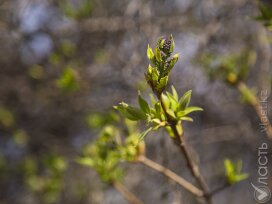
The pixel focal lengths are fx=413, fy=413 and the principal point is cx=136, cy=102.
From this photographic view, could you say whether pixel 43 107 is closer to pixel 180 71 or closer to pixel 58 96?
pixel 58 96

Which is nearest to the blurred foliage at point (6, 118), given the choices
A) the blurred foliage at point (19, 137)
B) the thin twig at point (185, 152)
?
the blurred foliage at point (19, 137)

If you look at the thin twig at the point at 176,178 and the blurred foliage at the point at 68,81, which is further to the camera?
the blurred foliage at the point at 68,81

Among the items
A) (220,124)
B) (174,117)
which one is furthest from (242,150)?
(174,117)

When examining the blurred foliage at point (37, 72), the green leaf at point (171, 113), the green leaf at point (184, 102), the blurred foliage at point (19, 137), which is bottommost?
the green leaf at point (171, 113)

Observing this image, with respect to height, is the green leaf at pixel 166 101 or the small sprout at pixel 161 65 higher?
the small sprout at pixel 161 65

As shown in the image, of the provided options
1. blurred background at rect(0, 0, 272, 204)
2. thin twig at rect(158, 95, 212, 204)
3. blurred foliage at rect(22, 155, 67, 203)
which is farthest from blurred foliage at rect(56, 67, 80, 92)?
thin twig at rect(158, 95, 212, 204)

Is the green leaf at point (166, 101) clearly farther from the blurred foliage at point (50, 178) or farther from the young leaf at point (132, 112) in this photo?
the blurred foliage at point (50, 178)

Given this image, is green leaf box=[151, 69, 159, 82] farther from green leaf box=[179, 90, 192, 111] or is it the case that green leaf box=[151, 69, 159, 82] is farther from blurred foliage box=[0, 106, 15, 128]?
blurred foliage box=[0, 106, 15, 128]

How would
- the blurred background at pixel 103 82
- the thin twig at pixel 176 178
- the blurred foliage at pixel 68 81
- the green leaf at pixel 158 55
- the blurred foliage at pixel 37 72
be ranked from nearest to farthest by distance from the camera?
the green leaf at pixel 158 55
the thin twig at pixel 176 178
the blurred foliage at pixel 68 81
the blurred background at pixel 103 82
the blurred foliage at pixel 37 72

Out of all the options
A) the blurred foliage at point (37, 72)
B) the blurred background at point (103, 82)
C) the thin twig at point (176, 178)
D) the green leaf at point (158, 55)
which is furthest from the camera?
the blurred foliage at point (37, 72)
